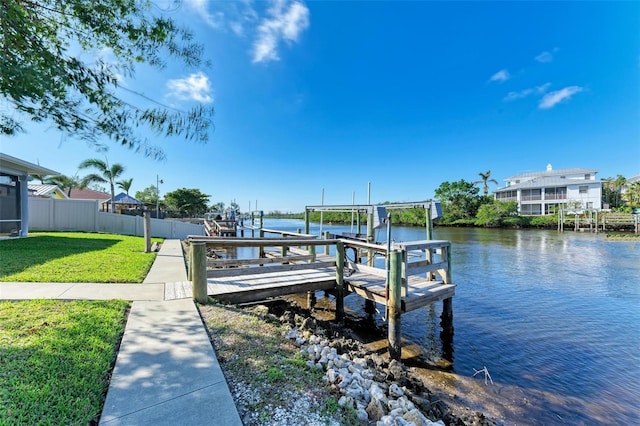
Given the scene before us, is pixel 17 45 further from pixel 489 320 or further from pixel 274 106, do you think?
pixel 274 106

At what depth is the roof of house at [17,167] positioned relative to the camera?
10.3 meters

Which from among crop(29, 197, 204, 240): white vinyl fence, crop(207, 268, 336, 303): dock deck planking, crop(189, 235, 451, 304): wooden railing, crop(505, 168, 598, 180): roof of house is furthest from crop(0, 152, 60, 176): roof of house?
crop(505, 168, 598, 180): roof of house

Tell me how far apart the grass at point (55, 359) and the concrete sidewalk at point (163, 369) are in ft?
0.48

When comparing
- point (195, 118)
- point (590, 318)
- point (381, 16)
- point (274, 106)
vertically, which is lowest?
point (590, 318)

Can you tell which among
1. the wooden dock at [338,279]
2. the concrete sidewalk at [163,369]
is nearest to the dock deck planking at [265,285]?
the wooden dock at [338,279]

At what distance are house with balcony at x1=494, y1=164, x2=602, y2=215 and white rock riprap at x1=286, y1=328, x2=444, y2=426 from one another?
4716cm

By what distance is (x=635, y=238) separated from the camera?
80.8 ft

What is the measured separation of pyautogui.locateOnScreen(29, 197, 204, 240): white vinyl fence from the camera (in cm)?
1554

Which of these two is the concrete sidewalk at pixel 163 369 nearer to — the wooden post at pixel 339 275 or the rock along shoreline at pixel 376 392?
the rock along shoreline at pixel 376 392

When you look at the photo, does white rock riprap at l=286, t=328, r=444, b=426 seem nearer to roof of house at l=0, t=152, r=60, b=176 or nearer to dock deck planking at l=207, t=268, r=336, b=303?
dock deck planking at l=207, t=268, r=336, b=303

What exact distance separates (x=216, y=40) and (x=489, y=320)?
8.91 meters

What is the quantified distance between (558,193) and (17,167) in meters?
58.5

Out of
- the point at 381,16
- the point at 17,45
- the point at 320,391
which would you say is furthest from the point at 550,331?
the point at 381,16

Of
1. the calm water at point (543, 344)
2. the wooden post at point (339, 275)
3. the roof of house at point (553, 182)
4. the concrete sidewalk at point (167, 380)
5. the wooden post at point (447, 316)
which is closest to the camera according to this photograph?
the concrete sidewalk at point (167, 380)
